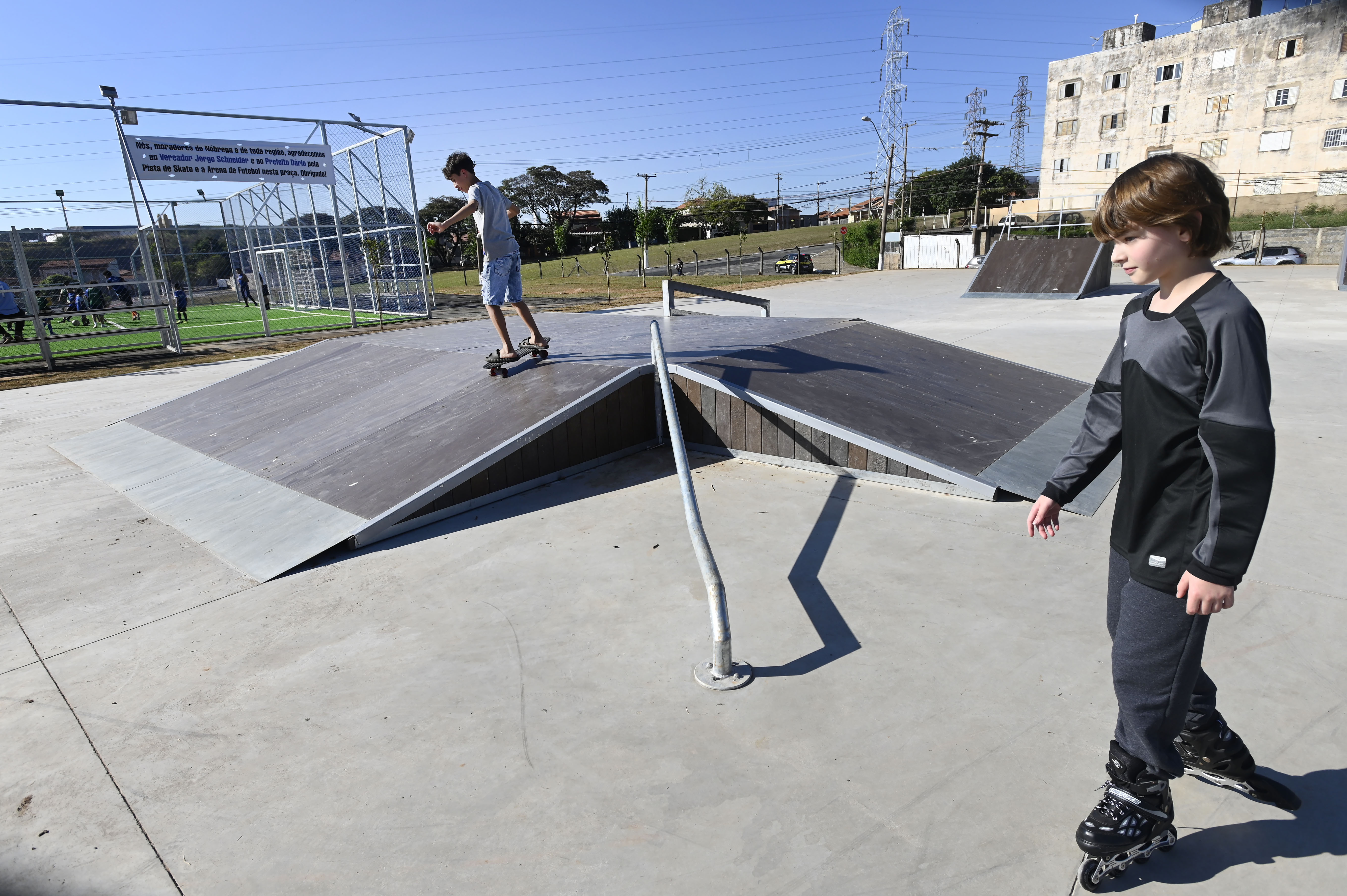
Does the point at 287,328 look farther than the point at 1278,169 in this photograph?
No

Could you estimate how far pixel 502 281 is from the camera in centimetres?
549

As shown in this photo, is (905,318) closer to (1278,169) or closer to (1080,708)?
(1080,708)

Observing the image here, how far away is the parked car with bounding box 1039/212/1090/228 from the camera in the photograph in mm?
39844

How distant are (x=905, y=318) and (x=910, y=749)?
43.9 feet

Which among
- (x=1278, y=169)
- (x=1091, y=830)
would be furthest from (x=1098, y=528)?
(x=1278, y=169)

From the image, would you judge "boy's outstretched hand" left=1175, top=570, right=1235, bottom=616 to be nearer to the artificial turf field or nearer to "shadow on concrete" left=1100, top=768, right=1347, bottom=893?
"shadow on concrete" left=1100, top=768, right=1347, bottom=893

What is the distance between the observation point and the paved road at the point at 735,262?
45531 mm

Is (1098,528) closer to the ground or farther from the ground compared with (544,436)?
closer to the ground

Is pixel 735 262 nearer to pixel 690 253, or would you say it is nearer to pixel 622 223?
pixel 690 253

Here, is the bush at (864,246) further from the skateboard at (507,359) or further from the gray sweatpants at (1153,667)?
the gray sweatpants at (1153,667)

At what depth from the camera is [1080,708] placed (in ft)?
7.64

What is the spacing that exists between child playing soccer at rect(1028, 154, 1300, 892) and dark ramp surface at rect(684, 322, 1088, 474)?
8.54 ft

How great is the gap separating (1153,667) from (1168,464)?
468mm

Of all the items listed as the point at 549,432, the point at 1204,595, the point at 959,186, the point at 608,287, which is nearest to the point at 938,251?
the point at 608,287
